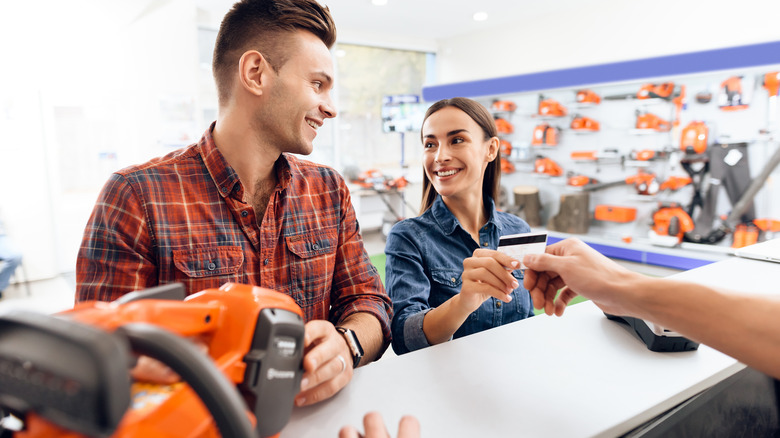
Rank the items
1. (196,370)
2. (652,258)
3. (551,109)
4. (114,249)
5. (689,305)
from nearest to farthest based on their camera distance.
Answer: (196,370)
(689,305)
(114,249)
(652,258)
(551,109)

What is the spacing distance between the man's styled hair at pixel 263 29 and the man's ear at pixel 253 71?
0.02 meters

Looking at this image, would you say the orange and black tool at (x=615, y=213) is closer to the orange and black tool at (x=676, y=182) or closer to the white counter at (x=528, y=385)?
the orange and black tool at (x=676, y=182)

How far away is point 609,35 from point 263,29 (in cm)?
630

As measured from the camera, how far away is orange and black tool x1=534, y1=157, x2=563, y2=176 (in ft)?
21.2

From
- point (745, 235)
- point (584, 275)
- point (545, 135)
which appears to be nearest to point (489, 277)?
point (584, 275)

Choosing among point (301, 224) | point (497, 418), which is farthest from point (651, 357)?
point (301, 224)

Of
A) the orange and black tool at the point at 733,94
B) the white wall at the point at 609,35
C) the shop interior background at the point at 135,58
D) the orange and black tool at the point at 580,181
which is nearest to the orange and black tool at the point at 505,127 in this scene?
the white wall at the point at 609,35

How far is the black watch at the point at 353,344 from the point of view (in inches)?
49.3

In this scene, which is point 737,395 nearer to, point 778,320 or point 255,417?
point 778,320

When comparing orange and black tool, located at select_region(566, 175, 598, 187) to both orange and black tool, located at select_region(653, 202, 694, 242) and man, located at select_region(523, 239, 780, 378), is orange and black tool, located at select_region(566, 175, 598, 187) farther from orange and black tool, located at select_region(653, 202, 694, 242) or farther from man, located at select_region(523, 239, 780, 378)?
man, located at select_region(523, 239, 780, 378)

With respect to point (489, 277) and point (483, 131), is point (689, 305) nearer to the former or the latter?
point (489, 277)

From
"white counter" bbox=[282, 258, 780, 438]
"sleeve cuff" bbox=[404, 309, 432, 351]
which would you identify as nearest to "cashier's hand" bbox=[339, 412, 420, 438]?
"white counter" bbox=[282, 258, 780, 438]

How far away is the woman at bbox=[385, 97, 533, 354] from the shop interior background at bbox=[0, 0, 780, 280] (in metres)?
4.06

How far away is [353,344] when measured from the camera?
1.26 metres
